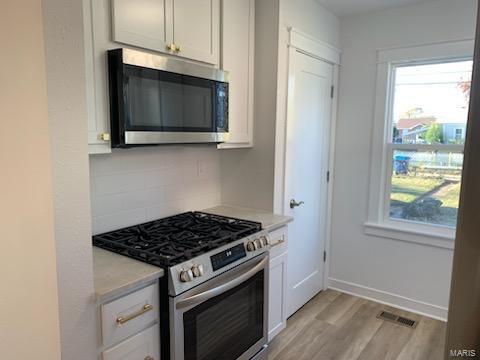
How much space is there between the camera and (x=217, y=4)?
2.19 metres

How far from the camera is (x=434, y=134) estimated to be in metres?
2.94

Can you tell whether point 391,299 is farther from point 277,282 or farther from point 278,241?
point 278,241

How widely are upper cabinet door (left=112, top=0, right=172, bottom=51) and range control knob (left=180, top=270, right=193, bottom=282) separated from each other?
1104 mm

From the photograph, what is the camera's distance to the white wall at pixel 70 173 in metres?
1.14

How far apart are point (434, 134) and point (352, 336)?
1.75m

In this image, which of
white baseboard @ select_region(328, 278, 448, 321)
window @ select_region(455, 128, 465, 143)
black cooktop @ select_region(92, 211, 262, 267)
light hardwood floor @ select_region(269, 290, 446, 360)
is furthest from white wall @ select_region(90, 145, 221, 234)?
window @ select_region(455, 128, 465, 143)

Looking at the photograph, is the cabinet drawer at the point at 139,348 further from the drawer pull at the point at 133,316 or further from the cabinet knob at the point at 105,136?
the cabinet knob at the point at 105,136

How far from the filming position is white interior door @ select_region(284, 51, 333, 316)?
2.74m

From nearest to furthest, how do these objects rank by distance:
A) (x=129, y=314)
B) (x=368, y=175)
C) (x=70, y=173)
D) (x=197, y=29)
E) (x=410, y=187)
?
(x=70, y=173), (x=129, y=314), (x=197, y=29), (x=410, y=187), (x=368, y=175)

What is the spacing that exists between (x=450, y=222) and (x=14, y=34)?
123 inches

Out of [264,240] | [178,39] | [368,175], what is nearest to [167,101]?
[178,39]

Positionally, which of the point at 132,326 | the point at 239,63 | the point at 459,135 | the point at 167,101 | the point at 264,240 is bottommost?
the point at 132,326

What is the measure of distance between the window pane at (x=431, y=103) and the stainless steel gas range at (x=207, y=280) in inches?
68.1

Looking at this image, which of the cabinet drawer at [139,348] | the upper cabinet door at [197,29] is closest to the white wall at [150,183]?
the upper cabinet door at [197,29]
